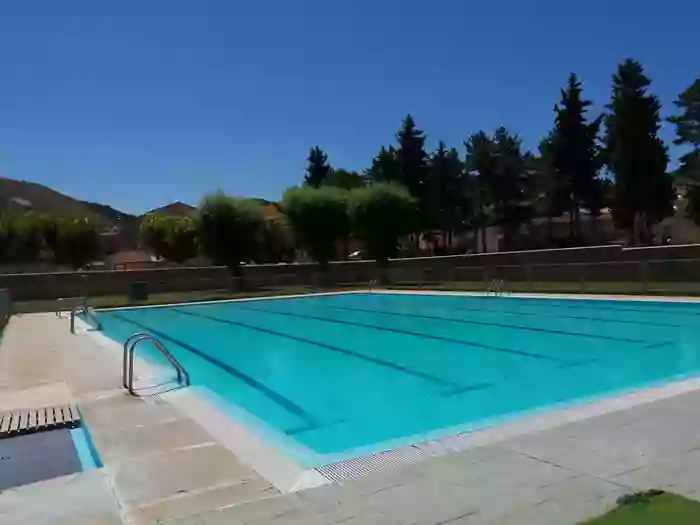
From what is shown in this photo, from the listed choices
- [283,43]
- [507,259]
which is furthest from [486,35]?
[507,259]

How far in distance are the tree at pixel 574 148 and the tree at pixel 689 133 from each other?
18.9 feet

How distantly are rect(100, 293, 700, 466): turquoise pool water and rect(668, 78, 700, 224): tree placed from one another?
60.3 ft

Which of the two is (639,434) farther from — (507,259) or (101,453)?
(507,259)

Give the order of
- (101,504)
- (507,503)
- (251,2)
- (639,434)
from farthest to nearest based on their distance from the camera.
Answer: (251,2), (639,434), (101,504), (507,503)

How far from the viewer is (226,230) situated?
92.9ft

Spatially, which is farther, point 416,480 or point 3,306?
point 3,306

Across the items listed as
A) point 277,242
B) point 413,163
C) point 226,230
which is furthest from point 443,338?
point 413,163

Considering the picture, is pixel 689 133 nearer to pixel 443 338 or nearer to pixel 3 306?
pixel 443 338

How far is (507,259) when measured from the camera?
84.5ft

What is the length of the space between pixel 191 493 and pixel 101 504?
1.62 ft

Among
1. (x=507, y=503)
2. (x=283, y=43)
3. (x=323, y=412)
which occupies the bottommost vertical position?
(x=323, y=412)

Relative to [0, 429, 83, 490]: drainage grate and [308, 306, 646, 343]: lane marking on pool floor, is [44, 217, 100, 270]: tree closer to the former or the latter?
[308, 306, 646, 343]: lane marking on pool floor

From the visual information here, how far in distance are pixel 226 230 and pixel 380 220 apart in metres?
7.53

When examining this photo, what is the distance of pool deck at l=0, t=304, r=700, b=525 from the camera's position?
320cm
